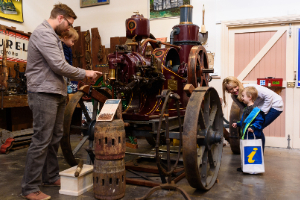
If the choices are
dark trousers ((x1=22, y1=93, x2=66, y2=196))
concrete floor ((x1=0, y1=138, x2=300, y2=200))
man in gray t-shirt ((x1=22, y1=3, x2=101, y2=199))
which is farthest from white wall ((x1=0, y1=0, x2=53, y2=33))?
dark trousers ((x1=22, y1=93, x2=66, y2=196))

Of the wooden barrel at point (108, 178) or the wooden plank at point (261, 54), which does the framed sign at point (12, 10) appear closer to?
the wooden barrel at point (108, 178)

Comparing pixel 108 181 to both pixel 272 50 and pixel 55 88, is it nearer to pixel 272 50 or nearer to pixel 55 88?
pixel 55 88

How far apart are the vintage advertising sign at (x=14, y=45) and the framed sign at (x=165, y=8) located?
267cm

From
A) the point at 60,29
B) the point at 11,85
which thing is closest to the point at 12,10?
the point at 11,85

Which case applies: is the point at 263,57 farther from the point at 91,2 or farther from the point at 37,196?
the point at 37,196

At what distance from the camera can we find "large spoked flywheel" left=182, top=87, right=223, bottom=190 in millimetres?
2434

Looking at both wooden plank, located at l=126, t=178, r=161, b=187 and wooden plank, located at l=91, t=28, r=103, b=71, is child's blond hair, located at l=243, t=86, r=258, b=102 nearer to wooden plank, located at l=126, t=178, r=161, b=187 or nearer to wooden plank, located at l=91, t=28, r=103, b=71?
wooden plank, located at l=126, t=178, r=161, b=187

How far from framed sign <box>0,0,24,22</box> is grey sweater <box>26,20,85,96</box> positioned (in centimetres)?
352

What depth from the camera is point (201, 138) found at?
8.97 feet

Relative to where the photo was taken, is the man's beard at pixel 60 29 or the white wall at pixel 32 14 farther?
the white wall at pixel 32 14

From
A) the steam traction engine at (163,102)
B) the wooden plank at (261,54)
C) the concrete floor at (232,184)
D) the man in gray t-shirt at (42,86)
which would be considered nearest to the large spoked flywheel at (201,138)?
the steam traction engine at (163,102)

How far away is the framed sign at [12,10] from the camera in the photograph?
5.42m

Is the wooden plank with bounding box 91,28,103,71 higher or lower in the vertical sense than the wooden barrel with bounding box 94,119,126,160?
higher

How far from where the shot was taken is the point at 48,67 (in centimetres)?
257
